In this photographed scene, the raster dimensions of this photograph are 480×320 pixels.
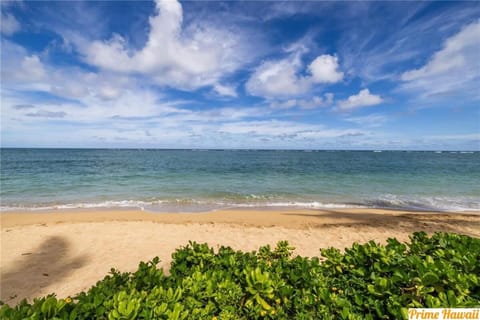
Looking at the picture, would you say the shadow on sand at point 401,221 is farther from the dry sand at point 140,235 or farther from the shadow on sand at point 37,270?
the shadow on sand at point 37,270

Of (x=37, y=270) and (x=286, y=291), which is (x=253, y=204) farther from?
(x=286, y=291)

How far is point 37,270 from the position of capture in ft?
17.9

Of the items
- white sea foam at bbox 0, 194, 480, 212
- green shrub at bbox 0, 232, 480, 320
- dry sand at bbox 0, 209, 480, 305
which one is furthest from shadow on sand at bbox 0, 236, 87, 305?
white sea foam at bbox 0, 194, 480, 212

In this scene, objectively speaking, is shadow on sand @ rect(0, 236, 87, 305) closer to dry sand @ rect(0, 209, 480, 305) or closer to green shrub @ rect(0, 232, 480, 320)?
dry sand @ rect(0, 209, 480, 305)

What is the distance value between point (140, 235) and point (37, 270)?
2.73 meters

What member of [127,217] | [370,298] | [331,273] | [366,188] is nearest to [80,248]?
[127,217]

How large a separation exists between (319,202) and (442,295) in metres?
13.1

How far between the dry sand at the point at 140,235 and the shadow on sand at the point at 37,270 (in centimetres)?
2

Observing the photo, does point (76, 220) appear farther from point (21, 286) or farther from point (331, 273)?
point (331, 273)

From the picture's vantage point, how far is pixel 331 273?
8.12 ft

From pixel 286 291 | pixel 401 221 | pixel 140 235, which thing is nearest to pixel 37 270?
pixel 140 235

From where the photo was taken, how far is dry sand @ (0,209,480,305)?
209 inches

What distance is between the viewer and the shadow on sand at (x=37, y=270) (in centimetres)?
461

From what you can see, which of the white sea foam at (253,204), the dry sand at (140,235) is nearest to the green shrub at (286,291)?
the dry sand at (140,235)
